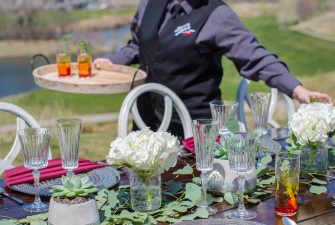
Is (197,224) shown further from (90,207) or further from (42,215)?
(42,215)

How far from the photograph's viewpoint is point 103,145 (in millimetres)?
6215

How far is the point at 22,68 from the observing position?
11336mm

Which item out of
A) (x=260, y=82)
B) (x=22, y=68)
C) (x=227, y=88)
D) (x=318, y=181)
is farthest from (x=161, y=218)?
(x=22, y=68)

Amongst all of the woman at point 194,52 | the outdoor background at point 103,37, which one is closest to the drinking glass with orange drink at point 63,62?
the woman at point 194,52

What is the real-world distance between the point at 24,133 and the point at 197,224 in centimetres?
54

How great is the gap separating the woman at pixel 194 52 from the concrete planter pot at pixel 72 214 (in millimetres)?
1426

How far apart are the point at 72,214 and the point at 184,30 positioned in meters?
1.61

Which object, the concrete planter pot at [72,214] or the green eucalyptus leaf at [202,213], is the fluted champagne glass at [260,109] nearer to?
the green eucalyptus leaf at [202,213]

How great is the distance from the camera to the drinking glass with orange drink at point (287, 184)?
1.75 m

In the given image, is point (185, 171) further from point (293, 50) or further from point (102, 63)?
point (293, 50)

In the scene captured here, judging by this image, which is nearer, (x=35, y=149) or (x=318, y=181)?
(x=35, y=149)

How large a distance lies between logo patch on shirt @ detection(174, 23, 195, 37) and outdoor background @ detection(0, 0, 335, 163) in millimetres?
5583

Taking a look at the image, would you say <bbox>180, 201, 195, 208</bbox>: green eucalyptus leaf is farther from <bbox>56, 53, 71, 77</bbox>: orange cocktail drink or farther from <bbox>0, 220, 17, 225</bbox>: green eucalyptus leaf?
<bbox>56, 53, 71, 77</bbox>: orange cocktail drink

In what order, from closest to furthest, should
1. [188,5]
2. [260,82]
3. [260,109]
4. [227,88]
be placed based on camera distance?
[260,109], [188,5], [260,82], [227,88]
